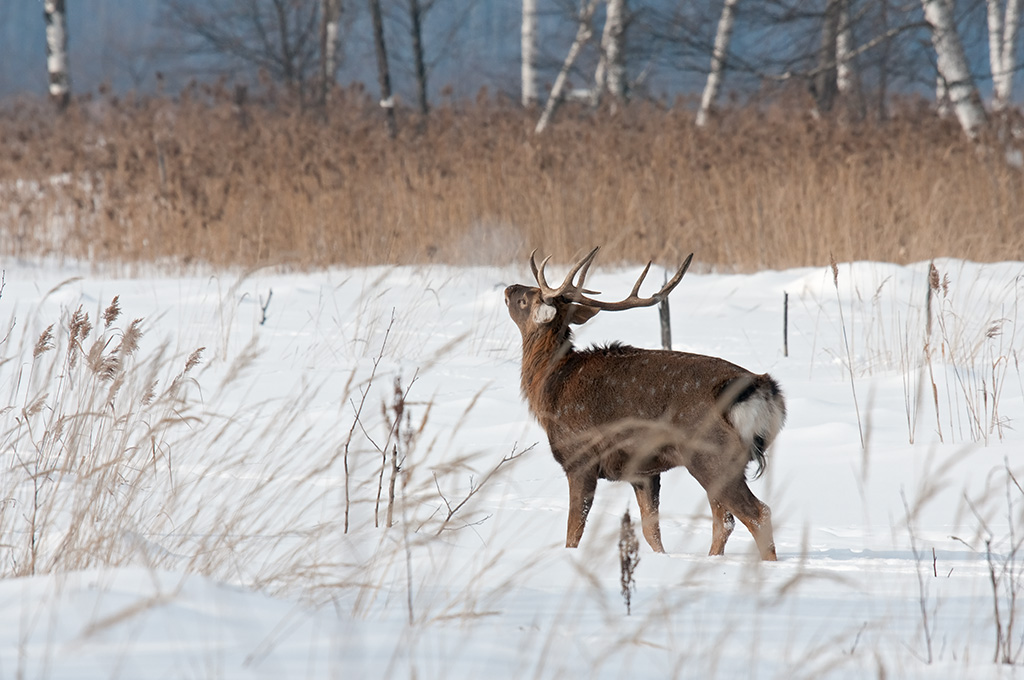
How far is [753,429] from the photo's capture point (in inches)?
132

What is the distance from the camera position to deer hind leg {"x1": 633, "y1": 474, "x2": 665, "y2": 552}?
133 inches

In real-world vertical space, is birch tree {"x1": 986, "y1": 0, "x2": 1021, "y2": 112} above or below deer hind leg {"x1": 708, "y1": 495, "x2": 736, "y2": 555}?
above

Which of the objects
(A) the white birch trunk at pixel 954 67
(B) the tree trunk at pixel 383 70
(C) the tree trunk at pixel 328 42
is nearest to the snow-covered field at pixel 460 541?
(A) the white birch trunk at pixel 954 67

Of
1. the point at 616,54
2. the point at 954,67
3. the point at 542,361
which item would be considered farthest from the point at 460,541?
the point at 616,54

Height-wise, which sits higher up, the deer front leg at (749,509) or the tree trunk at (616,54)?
the tree trunk at (616,54)

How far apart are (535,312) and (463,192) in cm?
547

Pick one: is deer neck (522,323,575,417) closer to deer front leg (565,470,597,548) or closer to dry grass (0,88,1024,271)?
deer front leg (565,470,597,548)

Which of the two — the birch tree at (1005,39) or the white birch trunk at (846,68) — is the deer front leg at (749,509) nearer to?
the white birch trunk at (846,68)

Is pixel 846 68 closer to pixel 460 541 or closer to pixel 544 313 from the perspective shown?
pixel 544 313

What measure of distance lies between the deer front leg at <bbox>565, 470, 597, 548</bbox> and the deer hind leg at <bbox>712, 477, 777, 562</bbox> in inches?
17.3

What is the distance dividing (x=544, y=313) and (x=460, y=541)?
1.28 m

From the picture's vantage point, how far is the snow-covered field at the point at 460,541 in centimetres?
187

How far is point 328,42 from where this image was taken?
20.8 m

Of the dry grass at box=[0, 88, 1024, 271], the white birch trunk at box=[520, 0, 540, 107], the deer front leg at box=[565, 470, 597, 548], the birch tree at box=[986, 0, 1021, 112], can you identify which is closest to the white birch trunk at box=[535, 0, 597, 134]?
the white birch trunk at box=[520, 0, 540, 107]
